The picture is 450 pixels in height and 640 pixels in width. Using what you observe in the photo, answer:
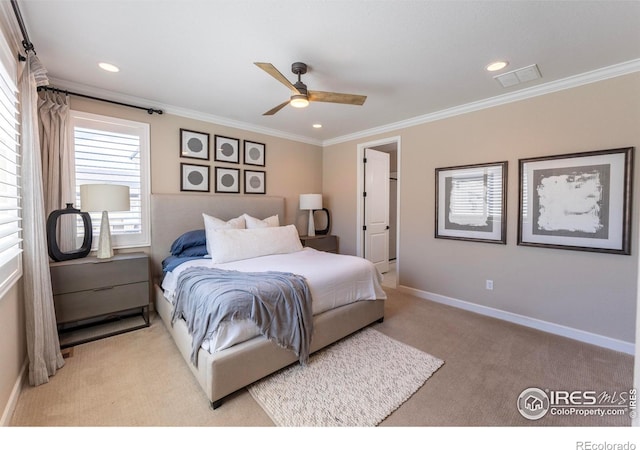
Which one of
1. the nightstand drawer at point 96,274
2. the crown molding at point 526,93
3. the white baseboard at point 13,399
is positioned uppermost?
the crown molding at point 526,93

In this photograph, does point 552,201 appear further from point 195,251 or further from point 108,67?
point 108,67

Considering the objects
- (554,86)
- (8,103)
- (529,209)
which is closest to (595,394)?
(529,209)

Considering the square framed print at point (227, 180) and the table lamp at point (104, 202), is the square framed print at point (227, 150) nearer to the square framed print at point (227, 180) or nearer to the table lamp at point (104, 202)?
the square framed print at point (227, 180)

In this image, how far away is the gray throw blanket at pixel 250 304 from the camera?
1838 millimetres

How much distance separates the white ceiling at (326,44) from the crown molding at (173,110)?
0.8 inches

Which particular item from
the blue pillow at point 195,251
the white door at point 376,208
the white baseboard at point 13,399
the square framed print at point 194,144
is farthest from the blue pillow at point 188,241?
the white door at point 376,208

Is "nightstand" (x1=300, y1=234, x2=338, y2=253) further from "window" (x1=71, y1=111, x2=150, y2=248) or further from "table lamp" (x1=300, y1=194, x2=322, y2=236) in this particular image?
"window" (x1=71, y1=111, x2=150, y2=248)

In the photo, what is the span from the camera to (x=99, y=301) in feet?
8.63

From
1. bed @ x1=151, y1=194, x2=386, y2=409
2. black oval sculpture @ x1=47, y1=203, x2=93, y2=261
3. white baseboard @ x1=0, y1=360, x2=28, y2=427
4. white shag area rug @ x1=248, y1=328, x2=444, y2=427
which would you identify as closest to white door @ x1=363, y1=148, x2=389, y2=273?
bed @ x1=151, y1=194, x2=386, y2=409

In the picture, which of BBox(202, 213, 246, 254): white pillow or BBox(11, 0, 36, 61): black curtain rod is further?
BBox(202, 213, 246, 254): white pillow

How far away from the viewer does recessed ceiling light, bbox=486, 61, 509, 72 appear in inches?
91.9

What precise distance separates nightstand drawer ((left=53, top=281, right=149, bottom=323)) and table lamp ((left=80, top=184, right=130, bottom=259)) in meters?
0.36

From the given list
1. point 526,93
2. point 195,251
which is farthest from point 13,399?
point 526,93

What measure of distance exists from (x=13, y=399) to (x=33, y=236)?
1049mm
